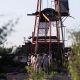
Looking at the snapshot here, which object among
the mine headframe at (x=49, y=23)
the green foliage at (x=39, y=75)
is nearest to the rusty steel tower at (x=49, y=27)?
the mine headframe at (x=49, y=23)

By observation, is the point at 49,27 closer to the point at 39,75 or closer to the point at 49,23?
the point at 49,23

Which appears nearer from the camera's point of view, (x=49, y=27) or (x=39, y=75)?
(x=39, y=75)

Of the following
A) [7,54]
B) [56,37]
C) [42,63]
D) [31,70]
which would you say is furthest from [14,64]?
[31,70]

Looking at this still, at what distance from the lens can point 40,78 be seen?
47.5 ft

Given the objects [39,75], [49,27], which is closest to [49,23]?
[49,27]

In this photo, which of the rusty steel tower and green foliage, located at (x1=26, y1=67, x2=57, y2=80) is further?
the rusty steel tower

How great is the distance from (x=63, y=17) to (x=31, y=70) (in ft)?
88.6

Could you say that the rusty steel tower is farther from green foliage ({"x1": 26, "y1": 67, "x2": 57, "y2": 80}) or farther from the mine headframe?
green foliage ({"x1": 26, "y1": 67, "x2": 57, "y2": 80})

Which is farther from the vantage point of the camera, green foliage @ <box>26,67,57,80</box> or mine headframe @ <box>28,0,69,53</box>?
mine headframe @ <box>28,0,69,53</box>

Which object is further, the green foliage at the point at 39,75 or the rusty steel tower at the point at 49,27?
the rusty steel tower at the point at 49,27

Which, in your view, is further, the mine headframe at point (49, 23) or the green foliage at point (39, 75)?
the mine headframe at point (49, 23)

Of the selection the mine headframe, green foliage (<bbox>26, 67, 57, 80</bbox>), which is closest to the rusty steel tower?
the mine headframe

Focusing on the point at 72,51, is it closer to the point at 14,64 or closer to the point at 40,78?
the point at 40,78

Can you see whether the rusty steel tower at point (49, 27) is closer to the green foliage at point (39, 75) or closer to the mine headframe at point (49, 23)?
the mine headframe at point (49, 23)
